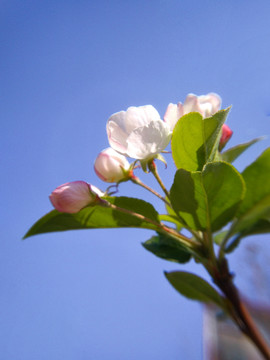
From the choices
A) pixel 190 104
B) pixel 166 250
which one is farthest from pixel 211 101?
pixel 166 250

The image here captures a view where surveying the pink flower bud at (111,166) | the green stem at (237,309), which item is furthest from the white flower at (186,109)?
the green stem at (237,309)

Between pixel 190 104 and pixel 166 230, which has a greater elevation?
pixel 190 104

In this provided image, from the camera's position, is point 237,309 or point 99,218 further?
point 99,218

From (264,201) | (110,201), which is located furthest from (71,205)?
(264,201)

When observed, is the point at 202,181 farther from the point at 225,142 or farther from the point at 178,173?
the point at 225,142

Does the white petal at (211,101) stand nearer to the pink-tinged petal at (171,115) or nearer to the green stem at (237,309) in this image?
the pink-tinged petal at (171,115)

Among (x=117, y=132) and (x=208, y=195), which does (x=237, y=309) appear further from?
(x=117, y=132)
